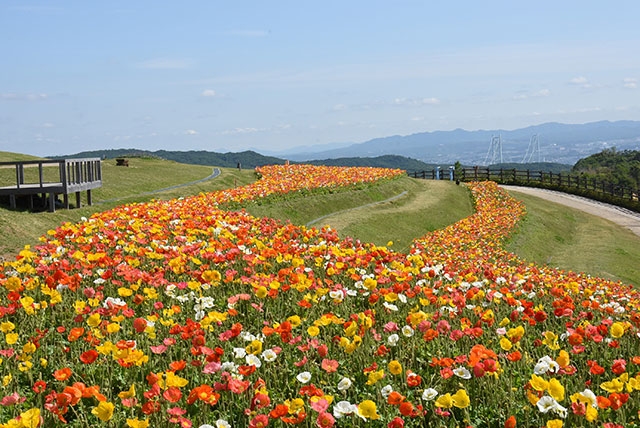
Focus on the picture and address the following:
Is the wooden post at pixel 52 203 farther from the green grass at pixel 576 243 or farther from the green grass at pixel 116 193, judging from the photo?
the green grass at pixel 576 243

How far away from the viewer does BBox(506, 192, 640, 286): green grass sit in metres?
26.1

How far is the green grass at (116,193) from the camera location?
56.0 ft

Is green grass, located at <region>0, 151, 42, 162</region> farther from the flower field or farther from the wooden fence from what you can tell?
the wooden fence

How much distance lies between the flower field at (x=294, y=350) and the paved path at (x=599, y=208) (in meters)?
36.1

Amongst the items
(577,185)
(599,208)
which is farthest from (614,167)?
(599,208)

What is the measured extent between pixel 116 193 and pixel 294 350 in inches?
992

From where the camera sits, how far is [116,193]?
29484 millimetres

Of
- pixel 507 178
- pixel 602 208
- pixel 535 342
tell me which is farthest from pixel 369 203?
pixel 507 178

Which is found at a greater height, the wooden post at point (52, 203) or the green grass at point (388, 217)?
the wooden post at point (52, 203)

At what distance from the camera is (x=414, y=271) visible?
8711mm

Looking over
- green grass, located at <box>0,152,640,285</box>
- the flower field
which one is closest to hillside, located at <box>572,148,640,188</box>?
green grass, located at <box>0,152,640,285</box>

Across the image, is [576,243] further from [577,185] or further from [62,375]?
[62,375]

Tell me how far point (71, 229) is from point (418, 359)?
7.68 m

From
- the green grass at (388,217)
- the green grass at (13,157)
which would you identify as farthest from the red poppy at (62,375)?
the green grass at (13,157)
